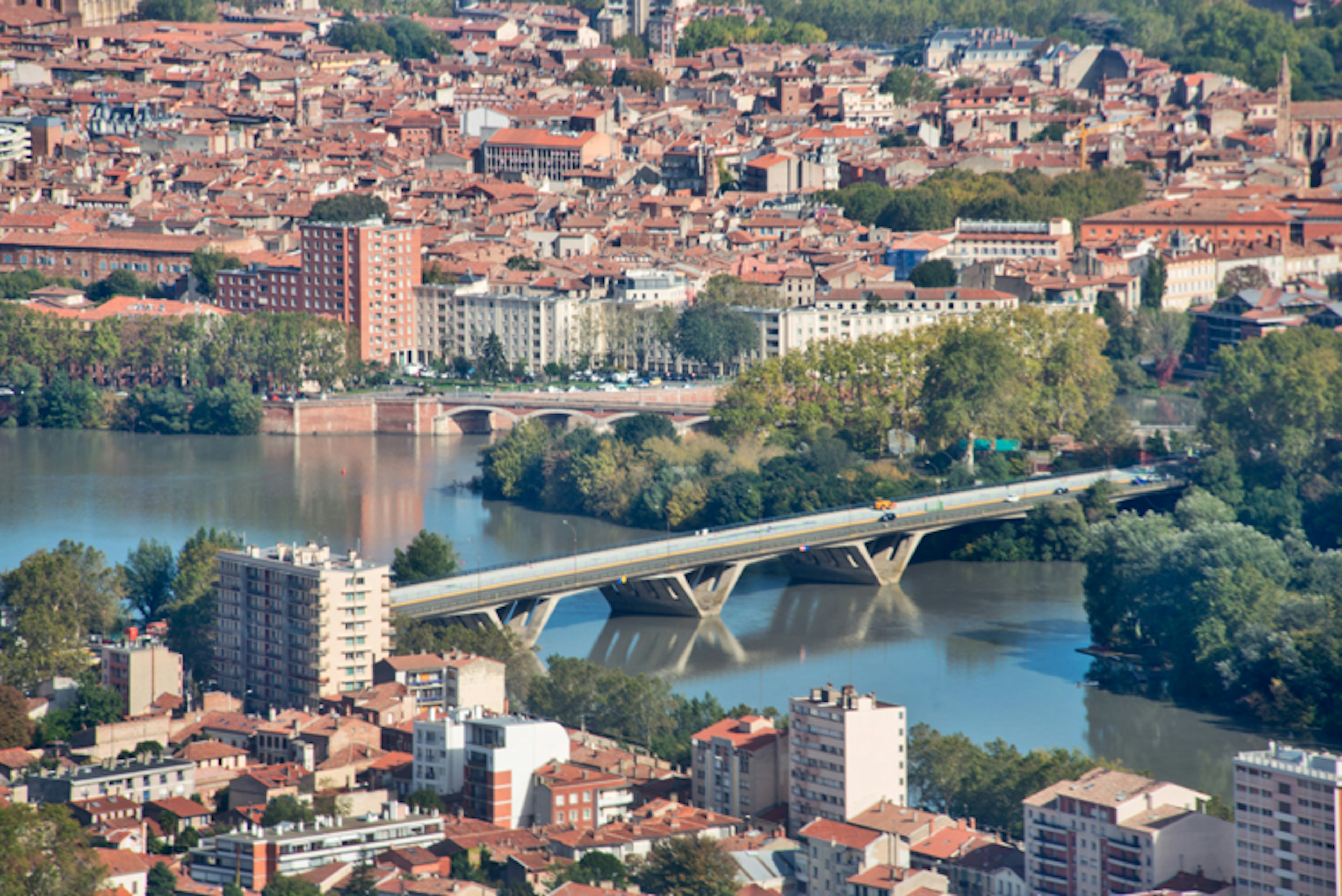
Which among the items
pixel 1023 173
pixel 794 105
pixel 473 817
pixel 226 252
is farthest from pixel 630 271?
pixel 473 817

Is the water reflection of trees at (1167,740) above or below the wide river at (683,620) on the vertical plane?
above

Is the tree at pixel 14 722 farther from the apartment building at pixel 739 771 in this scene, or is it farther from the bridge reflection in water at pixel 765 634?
the bridge reflection in water at pixel 765 634

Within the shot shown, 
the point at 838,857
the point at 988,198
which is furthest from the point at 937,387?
the point at 838,857

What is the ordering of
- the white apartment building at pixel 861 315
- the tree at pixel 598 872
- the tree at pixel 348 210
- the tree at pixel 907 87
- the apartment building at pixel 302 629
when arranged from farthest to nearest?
the tree at pixel 907 87 → the tree at pixel 348 210 → the white apartment building at pixel 861 315 → the apartment building at pixel 302 629 → the tree at pixel 598 872

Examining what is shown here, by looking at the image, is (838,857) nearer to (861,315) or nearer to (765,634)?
(765,634)

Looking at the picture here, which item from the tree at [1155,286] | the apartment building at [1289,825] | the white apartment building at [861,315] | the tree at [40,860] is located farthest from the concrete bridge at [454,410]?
the apartment building at [1289,825]

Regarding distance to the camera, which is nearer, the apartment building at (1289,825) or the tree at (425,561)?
the apartment building at (1289,825)
